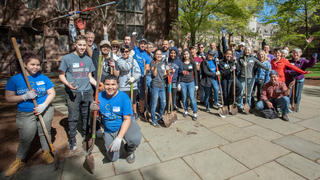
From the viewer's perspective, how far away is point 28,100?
9.09 ft

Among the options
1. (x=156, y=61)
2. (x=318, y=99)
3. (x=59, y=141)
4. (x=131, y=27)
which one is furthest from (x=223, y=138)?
(x=131, y=27)

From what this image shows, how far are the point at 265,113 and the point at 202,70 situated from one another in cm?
233

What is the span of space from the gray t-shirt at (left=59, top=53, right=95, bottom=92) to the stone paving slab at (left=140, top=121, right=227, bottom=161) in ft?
6.01

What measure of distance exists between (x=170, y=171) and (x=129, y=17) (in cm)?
1745

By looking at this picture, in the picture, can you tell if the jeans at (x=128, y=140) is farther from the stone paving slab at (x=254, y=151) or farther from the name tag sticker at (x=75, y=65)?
the stone paving slab at (x=254, y=151)

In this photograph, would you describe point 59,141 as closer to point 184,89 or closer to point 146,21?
point 184,89

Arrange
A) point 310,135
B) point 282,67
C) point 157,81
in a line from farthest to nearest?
point 282,67 < point 157,81 < point 310,135

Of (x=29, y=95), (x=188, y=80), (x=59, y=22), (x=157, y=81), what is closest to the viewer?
(x=29, y=95)

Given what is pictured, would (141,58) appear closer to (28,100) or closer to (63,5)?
(28,100)

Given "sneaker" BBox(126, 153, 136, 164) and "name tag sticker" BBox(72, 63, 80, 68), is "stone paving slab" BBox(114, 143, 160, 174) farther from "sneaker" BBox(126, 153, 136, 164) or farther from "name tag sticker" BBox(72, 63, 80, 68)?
"name tag sticker" BBox(72, 63, 80, 68)

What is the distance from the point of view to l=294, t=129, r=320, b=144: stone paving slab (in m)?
3.80

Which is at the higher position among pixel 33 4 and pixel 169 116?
pixel 33 4

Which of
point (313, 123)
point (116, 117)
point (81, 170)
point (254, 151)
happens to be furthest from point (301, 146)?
point (81, 170)

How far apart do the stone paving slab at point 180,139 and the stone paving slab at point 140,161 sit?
0.46 ft
